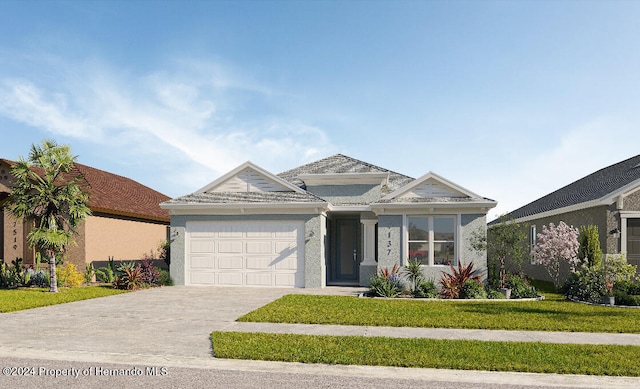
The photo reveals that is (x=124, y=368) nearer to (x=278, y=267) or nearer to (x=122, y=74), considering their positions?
(x=278, y=267)

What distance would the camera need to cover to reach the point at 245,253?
18234 millimetres

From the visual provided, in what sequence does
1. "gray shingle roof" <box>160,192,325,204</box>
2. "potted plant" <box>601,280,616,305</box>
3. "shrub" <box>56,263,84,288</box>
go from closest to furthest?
"potted plant" <box>601,280,616,305</box> < "gray shingle roof" <box>160,192,325,204</box> < "shrub" <box>56,263,84,288</box>

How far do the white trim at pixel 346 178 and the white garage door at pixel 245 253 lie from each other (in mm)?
2997

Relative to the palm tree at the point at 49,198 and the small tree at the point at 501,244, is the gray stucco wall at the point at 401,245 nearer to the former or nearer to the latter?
the small tree at the point at 501,244

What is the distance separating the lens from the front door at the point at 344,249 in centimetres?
2059

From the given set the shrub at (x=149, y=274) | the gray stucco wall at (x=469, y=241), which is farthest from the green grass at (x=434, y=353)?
the shrub at (x=149, y=274)

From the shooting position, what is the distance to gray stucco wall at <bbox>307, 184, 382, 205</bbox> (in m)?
20.1

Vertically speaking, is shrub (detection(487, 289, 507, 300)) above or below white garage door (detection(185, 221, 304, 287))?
below

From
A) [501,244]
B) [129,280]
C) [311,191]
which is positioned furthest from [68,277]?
[501,244]

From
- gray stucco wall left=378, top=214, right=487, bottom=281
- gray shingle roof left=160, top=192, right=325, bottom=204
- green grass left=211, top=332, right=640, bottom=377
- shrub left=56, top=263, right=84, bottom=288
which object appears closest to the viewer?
green grass left=211, top=332, right=640, bottom=377

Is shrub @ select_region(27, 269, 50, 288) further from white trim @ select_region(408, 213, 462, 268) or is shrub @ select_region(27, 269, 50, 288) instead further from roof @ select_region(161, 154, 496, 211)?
white trim @ select_region(408, 213, 462, 268)

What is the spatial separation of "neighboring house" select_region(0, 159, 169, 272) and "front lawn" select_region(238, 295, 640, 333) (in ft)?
34.8

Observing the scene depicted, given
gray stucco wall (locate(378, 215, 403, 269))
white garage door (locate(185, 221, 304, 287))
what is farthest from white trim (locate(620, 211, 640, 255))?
white garage door (locate(185, 221, 304, 287))

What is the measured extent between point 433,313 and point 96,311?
8.55 m
